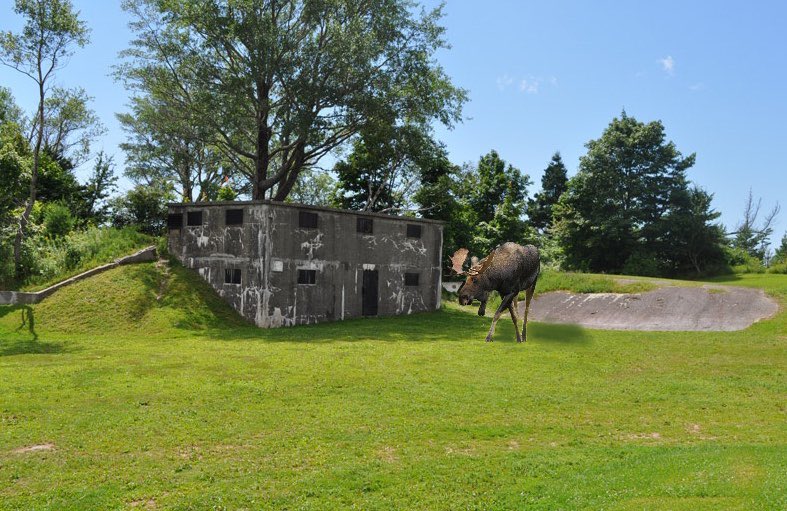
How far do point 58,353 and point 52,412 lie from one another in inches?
386

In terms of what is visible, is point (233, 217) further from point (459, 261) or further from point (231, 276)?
point (459, 261)

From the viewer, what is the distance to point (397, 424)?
13.7 meters

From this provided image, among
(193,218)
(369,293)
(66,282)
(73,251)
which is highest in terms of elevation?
(193,218)

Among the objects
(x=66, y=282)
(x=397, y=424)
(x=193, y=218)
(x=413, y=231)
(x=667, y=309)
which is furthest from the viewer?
(x=413, y=231)

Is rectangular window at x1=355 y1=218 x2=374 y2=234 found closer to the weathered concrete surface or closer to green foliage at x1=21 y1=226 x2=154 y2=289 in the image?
the weathered concrete surface

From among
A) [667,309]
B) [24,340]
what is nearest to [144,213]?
[24,340]

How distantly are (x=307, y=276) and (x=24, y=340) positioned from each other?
44.9ft

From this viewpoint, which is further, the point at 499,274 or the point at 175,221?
the point at 175,221

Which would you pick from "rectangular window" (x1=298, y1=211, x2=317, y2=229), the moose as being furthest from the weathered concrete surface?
the moose

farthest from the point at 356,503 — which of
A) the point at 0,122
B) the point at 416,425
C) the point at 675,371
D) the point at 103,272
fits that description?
the point at 0,122

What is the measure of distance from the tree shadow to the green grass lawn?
216 millimetres

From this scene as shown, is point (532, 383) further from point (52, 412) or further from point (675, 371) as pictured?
point (52, 412)

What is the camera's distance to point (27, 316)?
97.6 feet

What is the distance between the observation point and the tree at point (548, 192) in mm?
86188
